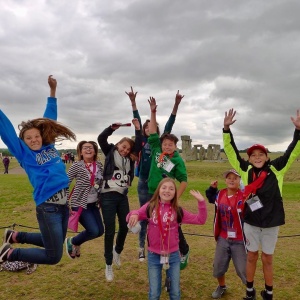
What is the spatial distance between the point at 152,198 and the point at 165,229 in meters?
0.42

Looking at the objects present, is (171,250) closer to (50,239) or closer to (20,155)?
(50,239)

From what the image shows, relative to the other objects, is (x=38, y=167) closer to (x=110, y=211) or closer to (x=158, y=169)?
(x=110, y=211)

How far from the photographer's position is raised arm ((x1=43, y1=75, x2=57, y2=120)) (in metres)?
4.30

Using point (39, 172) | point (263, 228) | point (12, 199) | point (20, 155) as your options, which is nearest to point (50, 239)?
point (39, 172)

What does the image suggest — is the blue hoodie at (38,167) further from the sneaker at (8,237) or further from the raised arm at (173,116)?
the raised arm at (173,116)

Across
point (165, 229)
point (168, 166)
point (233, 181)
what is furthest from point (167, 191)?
point (233, 181)

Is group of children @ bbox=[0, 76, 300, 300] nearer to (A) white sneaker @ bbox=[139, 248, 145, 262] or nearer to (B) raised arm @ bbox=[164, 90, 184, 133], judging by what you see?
(B) raised arm @ bbox=[164, 90, 184, 133]

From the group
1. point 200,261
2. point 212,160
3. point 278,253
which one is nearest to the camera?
point 200,261

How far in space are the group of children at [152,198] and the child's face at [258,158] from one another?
0.01 metres

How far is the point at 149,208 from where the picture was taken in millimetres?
3826

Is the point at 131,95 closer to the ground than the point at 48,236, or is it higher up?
higher up

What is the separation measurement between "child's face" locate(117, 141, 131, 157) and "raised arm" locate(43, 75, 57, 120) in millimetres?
1003

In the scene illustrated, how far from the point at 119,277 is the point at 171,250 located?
1.70 meters

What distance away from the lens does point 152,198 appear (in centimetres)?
390
